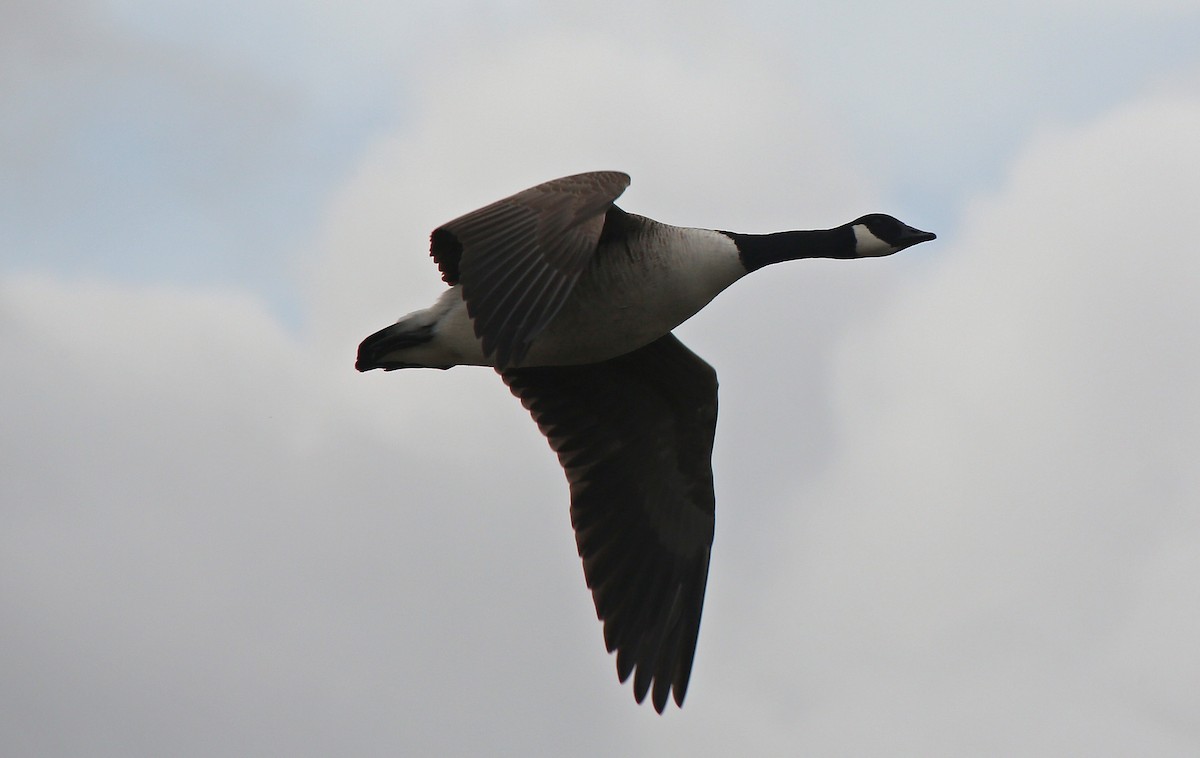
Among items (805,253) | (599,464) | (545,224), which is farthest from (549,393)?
(545,224)

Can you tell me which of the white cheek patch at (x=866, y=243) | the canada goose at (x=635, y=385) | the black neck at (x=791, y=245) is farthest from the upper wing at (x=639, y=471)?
the white cheek patch at (x=866, y=243)

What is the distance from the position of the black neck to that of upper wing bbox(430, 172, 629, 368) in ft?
4.33

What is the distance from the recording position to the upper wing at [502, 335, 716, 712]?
33.8 ft

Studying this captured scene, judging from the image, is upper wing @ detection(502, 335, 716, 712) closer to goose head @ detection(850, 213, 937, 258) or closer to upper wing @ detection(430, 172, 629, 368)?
goose head @ detection(850, 213, 937, 258)

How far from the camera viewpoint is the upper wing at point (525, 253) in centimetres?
746

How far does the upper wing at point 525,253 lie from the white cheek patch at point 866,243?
2.49 metres

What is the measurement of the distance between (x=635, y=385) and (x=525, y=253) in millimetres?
2811

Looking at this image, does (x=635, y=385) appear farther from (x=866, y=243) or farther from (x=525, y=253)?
(x=525, y=253)

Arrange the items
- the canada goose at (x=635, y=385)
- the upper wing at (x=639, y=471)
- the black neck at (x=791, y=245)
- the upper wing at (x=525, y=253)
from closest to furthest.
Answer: the upper wing at (x=525, y=253) → the canada goose at (x=635, y=385) → the black neck at (x=791, y=245) → the upper wing at (x=639, y=471)

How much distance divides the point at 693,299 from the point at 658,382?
4.13 feet

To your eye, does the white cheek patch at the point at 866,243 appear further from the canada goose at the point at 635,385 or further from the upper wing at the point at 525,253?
the upper wing at the point at 525,253

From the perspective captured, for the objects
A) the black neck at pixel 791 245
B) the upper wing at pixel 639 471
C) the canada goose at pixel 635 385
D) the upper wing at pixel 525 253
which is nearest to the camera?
the upper wing at pixel 525 253

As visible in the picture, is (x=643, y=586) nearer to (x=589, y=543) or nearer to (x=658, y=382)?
(x=589, y=543)

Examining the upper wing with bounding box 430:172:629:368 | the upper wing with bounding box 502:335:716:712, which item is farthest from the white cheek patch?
the upper wing with bounding box 430:172:629:368
